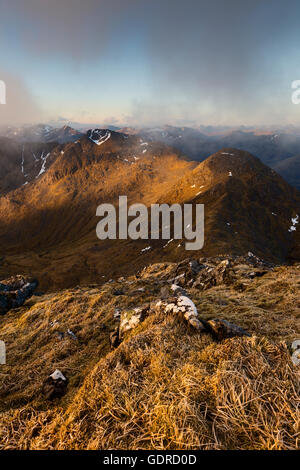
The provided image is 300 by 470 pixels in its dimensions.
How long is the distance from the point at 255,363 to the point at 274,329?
3.85 meters

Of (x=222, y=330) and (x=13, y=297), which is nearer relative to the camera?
(x=222, y=330)

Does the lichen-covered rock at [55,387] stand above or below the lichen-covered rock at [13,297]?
above

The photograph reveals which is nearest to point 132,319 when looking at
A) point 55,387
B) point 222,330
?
point 55,387

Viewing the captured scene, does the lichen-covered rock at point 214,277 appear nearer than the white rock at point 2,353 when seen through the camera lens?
No

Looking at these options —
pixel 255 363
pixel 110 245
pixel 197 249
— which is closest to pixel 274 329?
pixel 255 363

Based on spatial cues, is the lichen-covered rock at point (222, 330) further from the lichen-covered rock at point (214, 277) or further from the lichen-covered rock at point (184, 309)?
the lichen-covered rock at point (214, 277)

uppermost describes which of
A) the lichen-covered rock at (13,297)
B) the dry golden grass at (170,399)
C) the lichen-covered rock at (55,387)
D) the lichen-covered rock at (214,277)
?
the dry golden grass at (170,399)

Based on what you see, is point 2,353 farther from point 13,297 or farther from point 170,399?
point 13,297

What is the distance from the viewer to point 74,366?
7387 millimetres

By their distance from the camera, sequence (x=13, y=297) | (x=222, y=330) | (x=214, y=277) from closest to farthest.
Answer: (x=222, y=330) → (x=214, y=277) → (x=13, y=297)

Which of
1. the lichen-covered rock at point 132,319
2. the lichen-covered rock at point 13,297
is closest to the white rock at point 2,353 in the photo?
the lichen-covered rock at point 132,319

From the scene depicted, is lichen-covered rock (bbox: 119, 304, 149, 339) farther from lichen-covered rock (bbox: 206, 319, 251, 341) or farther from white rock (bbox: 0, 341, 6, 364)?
white rock (bbox: 0, 341, 6, 364)

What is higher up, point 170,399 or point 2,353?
point 170,399

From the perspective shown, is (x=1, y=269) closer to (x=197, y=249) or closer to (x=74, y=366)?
(x=197, y=249)
